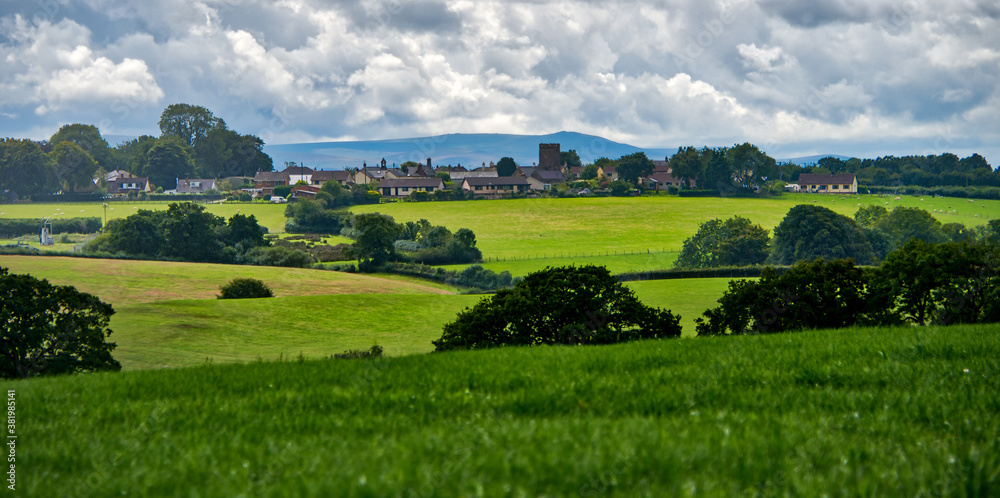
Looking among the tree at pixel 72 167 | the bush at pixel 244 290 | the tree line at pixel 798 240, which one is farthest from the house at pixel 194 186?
the tree line at pixel 798 240

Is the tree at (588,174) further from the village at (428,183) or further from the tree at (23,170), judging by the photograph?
the tree at (23,170)

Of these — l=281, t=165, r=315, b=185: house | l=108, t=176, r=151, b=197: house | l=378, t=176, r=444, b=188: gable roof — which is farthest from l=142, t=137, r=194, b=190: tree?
l=378, t=176, r=444, b=188: gable roof

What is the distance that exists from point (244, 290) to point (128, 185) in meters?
140

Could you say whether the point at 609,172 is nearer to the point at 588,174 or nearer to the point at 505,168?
the point at 588,174

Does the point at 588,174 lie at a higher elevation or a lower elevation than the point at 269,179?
higher

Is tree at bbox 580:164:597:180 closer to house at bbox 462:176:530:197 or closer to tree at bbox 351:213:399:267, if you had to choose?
house at bbox 462:176:530:197

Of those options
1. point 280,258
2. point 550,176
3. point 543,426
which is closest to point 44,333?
point 543,426

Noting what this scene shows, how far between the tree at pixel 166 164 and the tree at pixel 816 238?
154m

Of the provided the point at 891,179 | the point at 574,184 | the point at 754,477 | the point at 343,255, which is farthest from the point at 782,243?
the point at 754,477

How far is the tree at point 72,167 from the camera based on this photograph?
513ft

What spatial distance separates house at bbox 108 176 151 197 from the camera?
169500mm

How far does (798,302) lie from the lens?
82.5ft

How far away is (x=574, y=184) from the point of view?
167875 millimetres

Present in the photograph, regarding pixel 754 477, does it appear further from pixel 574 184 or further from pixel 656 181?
pixel 656 181
